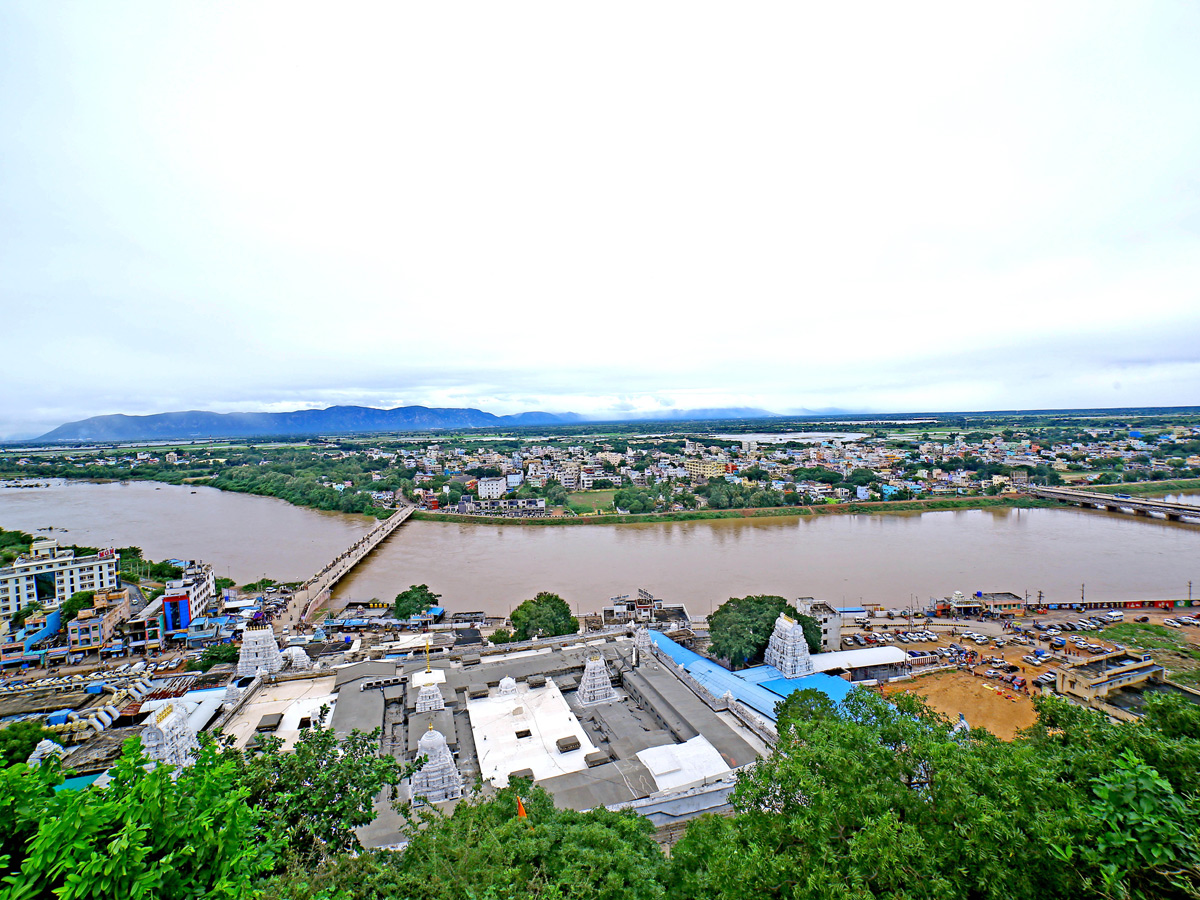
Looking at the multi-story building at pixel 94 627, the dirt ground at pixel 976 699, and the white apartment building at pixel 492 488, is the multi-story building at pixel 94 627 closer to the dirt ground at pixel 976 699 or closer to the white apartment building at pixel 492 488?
the dirt ground at pixel 976 699

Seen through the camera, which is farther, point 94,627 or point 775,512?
point 775,512

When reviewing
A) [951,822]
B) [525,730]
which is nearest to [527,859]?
[951,822]

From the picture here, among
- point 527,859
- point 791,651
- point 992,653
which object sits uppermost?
point 527,859

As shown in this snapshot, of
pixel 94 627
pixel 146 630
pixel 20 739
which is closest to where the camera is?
pixel 20 739

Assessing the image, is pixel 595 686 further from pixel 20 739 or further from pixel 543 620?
pixel 20 739

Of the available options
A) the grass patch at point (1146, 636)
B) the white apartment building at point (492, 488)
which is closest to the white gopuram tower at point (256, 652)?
the grass patch at point (1146, 636)

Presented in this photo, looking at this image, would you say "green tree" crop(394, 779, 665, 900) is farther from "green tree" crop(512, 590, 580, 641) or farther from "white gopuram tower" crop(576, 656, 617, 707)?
"green tree" crop(512, 590, 580, 641)

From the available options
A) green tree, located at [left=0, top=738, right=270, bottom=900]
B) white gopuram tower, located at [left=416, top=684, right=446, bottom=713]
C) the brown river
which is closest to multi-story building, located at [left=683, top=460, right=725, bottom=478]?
the brown river
